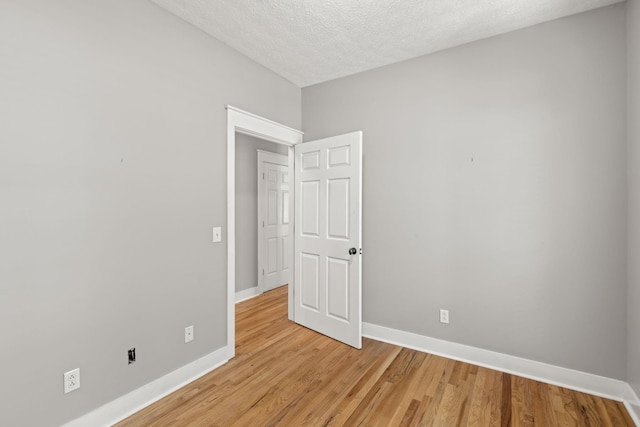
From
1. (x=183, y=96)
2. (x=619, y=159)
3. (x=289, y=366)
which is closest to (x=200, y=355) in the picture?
(x=289, y=366)

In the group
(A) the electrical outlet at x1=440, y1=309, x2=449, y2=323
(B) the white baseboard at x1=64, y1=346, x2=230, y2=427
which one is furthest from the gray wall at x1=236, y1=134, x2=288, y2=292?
(A) the electrical outlet at x1=440, y1=309, x2=449, y2=323

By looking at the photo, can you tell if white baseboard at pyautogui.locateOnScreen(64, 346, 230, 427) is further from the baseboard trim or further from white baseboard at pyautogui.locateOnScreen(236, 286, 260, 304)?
white baseboard at pyautogui.locateOnScreen(236, 286, 260, 304)

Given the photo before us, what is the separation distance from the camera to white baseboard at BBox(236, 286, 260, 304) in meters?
4.24

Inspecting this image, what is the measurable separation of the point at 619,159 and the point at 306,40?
2.53 meters

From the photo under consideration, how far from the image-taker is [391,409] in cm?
197

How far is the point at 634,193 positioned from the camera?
1.93 metres

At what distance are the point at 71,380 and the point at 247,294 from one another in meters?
2.75

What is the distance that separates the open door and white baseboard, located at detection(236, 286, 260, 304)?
1217mm

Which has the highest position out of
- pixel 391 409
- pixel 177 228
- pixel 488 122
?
pixel 488 122

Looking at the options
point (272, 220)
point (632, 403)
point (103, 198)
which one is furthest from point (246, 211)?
point (632, 403)

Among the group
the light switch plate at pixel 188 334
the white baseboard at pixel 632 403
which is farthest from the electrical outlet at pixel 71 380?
the white baseboard at pixel 632 403

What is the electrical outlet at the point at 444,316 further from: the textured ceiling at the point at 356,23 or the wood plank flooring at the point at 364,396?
the textured ceiling at the point at 356,23

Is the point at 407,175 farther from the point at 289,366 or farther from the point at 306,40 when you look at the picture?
the point at 289,366

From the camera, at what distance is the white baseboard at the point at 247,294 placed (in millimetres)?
4238
